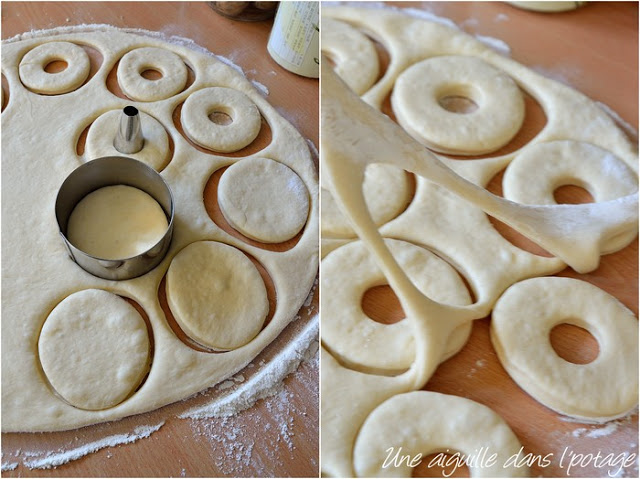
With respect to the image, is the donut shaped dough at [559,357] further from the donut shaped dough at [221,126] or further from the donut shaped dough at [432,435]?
the donut shaped dough at [221,126]

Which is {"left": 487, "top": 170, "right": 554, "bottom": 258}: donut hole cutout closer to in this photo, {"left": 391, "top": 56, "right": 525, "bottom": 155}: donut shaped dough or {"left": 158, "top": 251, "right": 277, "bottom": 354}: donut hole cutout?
{"left": 391, "top": 56, "right": 525, "bottom": 155}: donut shaped dough

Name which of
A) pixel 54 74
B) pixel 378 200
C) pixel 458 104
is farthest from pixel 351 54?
pixel 54 74

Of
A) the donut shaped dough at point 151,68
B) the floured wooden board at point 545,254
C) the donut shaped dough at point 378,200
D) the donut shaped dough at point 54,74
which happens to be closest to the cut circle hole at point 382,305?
the floured wooden board at point 545,254

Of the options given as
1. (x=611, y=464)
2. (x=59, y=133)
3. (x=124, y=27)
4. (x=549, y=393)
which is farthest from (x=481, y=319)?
(x=124, y=27)

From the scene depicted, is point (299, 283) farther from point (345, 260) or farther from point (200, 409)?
point (200, 409)

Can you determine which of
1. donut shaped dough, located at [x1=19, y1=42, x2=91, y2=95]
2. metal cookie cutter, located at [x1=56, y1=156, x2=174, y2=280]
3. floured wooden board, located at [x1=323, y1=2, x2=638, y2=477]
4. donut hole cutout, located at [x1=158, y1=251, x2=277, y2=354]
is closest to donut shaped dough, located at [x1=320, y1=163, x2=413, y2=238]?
floured wooden board, located at [x1=323, y1=2, x2=638, y2=477]

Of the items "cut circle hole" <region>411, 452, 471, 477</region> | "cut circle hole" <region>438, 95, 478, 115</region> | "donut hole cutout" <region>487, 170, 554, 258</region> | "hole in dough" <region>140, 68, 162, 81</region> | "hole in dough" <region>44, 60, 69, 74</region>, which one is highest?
"cut circle hole" <region>438, 95, 478, 115</region>
